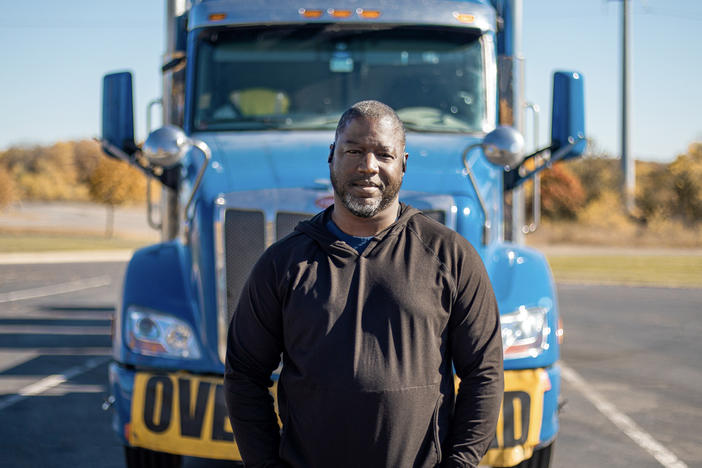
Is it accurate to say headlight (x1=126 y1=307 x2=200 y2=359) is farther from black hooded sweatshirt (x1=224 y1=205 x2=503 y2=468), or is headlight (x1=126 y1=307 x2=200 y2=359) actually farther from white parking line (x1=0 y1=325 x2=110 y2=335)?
white parking line (x1=0 y1=325 x2=110 y2=335)

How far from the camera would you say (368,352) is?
7.73 feet

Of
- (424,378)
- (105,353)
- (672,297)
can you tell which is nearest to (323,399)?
(424,378)

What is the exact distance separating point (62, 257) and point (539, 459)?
29.2m

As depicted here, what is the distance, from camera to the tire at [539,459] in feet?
14.2

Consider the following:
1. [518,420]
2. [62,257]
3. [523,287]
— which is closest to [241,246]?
[523,287]

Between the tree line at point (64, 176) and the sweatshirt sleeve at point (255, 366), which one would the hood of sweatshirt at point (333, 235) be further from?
the tree line at point (64, 176)

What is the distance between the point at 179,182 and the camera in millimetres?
4965

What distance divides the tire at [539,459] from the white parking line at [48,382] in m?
4.48

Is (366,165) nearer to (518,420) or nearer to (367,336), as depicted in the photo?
(367,336)

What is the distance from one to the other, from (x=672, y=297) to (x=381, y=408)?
644 inches

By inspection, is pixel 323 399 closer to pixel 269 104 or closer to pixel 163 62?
pixel 269 104

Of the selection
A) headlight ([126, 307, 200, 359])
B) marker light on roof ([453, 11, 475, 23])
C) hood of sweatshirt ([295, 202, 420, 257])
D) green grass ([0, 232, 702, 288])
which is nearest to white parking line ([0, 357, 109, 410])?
headlight ([126, 307, 200, 359])

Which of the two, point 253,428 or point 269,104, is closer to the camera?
point 253,428

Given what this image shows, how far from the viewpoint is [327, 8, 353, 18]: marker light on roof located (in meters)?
5.06
